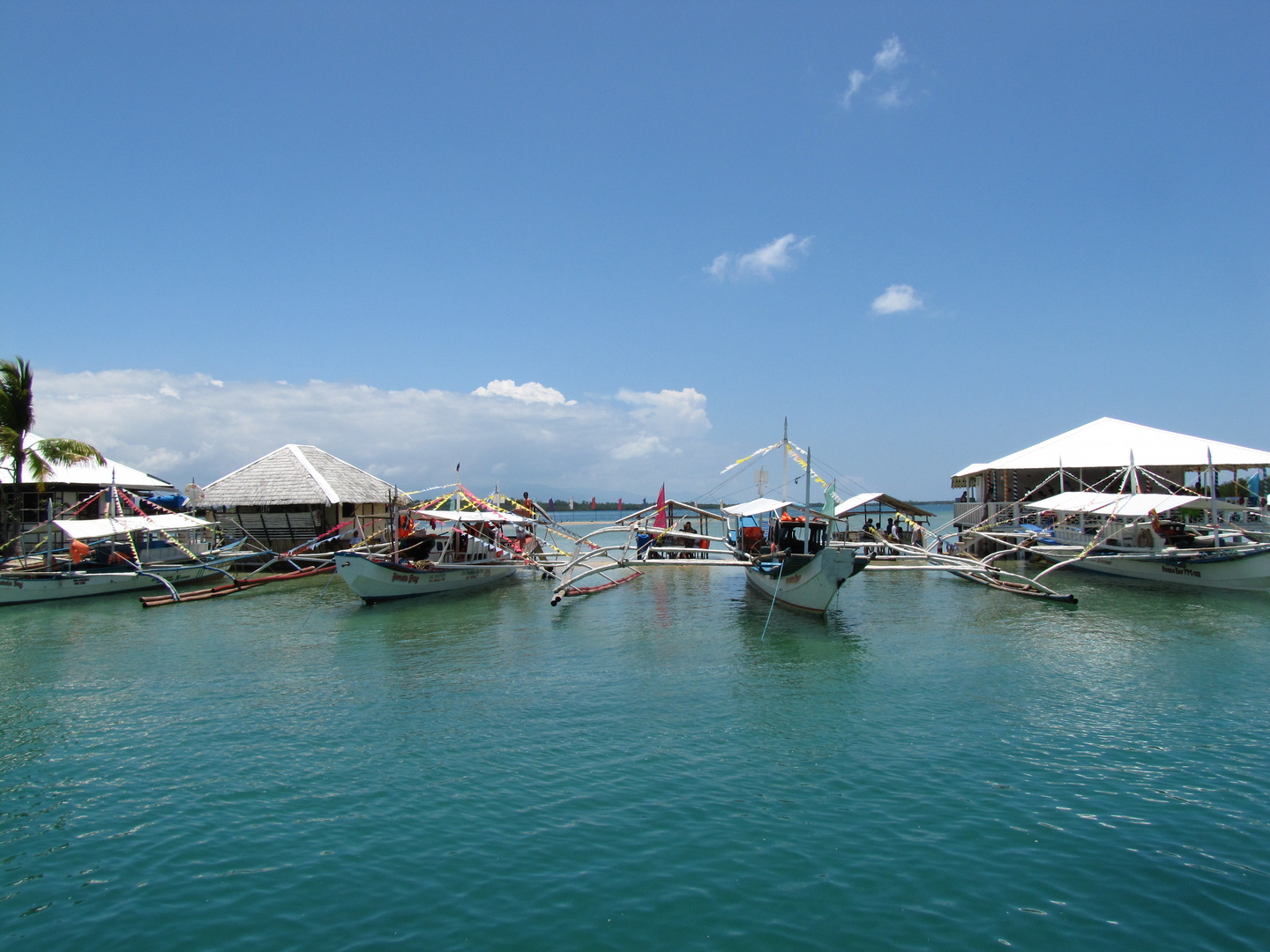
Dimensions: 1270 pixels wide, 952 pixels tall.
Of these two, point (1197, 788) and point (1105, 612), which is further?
point (1105, 612)

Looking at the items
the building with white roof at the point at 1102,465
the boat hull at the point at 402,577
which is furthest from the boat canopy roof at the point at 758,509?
the building with white roof at the point at 1102,465

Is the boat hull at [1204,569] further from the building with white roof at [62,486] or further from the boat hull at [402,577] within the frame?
the building with white roof at [62,486]

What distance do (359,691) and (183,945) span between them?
22.8ft

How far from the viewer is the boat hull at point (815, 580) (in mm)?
18234

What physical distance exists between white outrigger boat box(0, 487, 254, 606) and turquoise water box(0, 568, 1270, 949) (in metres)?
8.70

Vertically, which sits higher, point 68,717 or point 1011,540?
point 1011,540

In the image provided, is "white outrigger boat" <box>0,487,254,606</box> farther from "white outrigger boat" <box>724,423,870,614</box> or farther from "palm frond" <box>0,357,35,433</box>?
"white outrigger boat" <box>724,423,870,614</box>

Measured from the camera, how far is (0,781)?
344 inches

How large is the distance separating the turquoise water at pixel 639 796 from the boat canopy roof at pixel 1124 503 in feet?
32.7

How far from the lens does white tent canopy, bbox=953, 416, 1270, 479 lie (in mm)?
31391

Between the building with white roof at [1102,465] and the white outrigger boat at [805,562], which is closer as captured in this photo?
the white outrigger boat at [805,562]

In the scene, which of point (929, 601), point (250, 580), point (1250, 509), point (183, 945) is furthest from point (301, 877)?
point (1250, 509)

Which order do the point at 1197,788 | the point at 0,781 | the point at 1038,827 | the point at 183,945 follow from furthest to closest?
the point at 0,781 < the point at 1197,788 < the point at 1038,827 < the point at 183,945

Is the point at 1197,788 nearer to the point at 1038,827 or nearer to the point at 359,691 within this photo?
the point at 1038,827
